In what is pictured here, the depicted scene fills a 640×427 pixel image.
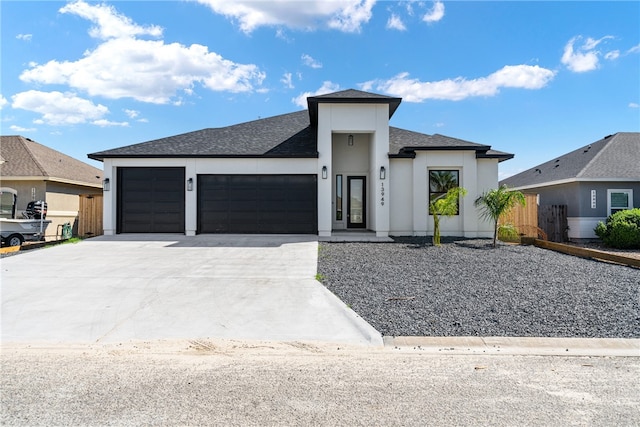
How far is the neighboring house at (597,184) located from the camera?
1443 centimetres

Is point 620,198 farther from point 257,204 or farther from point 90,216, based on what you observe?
point 90,216

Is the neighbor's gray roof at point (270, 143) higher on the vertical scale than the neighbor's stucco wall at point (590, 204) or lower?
higher

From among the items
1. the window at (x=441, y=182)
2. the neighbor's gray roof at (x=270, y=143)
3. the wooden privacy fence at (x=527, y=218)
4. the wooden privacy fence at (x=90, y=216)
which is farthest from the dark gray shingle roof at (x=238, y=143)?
the wooden privacy fence at (x=527, y=218)

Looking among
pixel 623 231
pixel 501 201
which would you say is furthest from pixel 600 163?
pixel 501 201

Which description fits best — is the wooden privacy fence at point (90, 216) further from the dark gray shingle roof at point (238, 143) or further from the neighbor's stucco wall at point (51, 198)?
the neighbor's stucco wall at point (51, 198)

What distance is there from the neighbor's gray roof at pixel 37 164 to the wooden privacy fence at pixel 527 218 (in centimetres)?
2033

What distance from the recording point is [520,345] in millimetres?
4234

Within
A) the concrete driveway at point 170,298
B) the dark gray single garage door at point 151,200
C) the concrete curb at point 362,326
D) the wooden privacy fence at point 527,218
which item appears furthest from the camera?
the wooden privacy fence at point 527,218

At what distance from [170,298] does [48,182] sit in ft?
48.3

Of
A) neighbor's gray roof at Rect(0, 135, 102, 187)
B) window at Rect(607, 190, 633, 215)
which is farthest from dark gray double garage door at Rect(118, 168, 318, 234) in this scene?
window at Rect(607, 190, 633, 215)

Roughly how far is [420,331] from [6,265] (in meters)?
9.75

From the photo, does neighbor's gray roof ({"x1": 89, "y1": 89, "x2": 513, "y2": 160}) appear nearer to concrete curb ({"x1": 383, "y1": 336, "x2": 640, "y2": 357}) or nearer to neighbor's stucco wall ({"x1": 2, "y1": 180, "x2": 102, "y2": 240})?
neighbor's stucco wall ({"x1": 2, "y1": 180, "x2": 102, "y2": 240})

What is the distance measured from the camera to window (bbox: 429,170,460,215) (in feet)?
45.8

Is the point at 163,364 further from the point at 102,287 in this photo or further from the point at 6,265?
the point at 6,265
